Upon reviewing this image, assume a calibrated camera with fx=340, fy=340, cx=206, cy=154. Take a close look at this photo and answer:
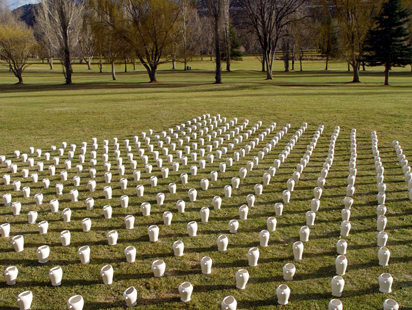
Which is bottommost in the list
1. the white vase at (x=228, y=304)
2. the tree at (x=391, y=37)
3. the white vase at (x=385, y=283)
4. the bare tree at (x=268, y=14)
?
the white vase at (x=385, y=283)

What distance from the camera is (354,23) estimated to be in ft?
115

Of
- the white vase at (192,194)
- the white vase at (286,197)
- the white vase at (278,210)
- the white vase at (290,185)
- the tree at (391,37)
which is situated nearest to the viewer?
the white vase at (278,210)

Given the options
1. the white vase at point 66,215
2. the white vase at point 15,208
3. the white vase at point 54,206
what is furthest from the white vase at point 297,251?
the white vase at point 15,208

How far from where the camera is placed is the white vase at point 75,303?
12.0 ft

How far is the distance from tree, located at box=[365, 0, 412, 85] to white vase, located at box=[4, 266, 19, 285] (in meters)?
34.6

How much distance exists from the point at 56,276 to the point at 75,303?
698 millimetres

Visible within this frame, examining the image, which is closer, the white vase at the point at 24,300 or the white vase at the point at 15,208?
the white vase at the point at 24,300

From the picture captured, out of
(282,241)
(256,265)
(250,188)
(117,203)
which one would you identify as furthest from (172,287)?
(250,188)

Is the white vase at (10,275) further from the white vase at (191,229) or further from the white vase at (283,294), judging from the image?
the white vase at (283,294)

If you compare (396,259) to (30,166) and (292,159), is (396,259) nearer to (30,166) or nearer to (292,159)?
(292,159)

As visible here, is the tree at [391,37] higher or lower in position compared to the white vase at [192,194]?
higher

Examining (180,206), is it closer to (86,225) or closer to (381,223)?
(86,225)

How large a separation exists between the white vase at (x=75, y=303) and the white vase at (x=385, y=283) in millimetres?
3483

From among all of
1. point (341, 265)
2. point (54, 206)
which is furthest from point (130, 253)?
point (341, 265)
